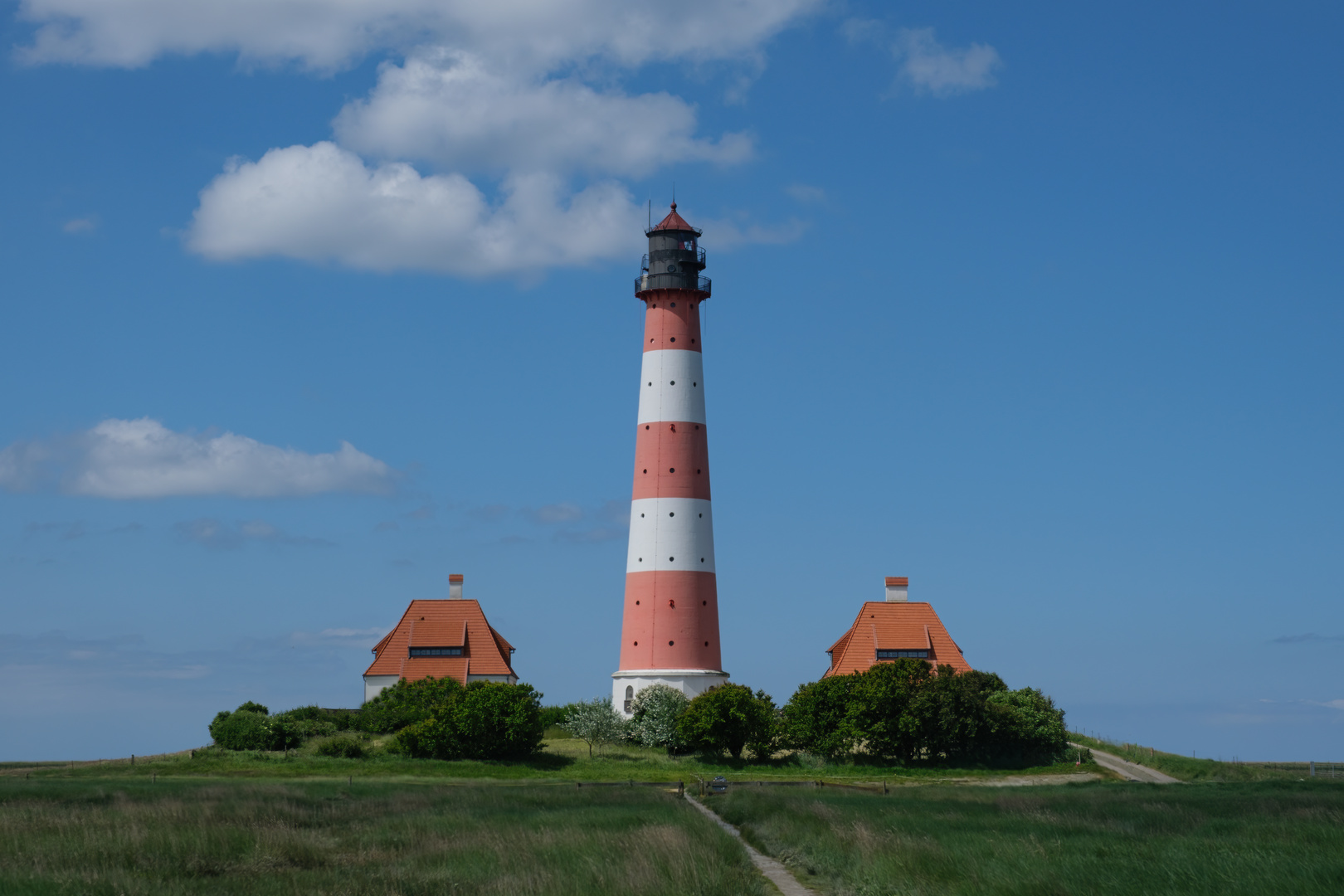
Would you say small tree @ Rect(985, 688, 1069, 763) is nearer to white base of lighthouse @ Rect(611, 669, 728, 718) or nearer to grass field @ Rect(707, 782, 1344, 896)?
white base of lighthouse @ Rect(611, 669, 728, 718)

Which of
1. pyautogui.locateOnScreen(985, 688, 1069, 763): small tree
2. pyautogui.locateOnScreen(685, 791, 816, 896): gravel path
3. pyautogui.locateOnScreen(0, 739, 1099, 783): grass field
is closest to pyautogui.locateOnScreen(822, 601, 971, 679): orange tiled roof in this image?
pyautogui.locateOnScreen(985, 688, 1069, 763): small tree

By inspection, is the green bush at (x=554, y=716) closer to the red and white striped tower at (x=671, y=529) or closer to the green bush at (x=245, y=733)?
the red and white striped tower at (x=671, y=529)

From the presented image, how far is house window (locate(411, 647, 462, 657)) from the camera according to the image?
73.0 m

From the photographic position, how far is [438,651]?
7319 cm

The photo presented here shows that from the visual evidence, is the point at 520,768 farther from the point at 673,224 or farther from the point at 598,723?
the point at 673,224

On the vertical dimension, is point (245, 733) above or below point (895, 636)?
below

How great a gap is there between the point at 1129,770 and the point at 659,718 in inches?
899

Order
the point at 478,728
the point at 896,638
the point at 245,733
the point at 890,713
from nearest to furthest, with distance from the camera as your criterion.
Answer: the point at 478,728 → the point at 890,713 → the point at 245,733 → the point at 896,638

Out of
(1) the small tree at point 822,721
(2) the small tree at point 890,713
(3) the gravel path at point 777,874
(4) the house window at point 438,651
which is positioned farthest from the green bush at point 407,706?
(3) the gravel path at point 777,874

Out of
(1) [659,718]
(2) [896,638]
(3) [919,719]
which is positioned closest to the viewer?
(3) [919,719]

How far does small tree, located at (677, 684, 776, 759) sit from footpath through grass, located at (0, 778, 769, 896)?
77.9 ft

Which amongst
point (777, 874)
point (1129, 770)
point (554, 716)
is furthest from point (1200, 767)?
point (777, 874)

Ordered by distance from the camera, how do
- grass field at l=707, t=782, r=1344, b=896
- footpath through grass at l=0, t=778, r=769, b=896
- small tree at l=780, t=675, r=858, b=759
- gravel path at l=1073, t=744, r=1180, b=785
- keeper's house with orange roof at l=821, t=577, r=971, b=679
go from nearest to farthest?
grass field at l=707, t=782, r=1344, b=896
footpath through grass at l=0, t=778, r=769, b=896
gravel path at l=1073, t=744, r=1180, b=785
small tree at l=780, t=675, r=858, b=759
keeper's house with orange roof at l=821, t=577, r=971, b=679

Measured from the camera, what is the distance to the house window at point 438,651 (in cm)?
7300
